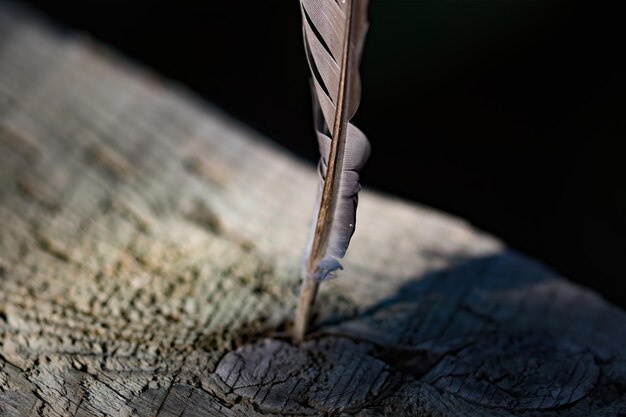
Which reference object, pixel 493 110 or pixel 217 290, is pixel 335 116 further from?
pixel 493 110

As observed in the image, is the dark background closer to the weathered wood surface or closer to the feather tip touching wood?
the weathered wood surface

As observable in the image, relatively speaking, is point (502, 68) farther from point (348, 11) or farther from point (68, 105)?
point (348, 11)

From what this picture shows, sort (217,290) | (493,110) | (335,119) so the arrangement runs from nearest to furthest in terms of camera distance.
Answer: (335,119) → (217,290) → (493,110)

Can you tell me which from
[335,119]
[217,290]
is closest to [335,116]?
[335,119]

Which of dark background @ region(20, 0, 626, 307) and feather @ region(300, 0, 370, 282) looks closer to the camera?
feather @ region(300, 0, 370, 282)

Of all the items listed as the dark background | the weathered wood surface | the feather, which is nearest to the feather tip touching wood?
the feather

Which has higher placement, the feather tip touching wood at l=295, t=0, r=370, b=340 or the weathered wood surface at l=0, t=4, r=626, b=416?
the feather tip touching wood at l=295, t=0, r=370, b=340
